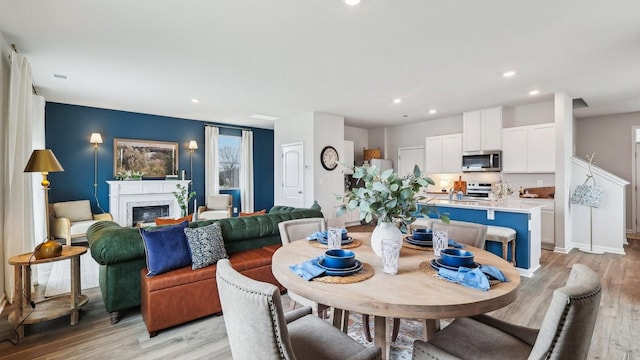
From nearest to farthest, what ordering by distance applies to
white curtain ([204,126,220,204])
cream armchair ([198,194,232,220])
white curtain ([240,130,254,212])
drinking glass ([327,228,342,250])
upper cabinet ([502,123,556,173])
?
drinking glass ([327,228,342,250]) → upper cabinet ([502,123,556,173]) → cream armchair ([198,194,232,220]) → white curtain ([204,126,220,204]) → white curtain ([240,130,254,212])

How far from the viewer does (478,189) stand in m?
6.20

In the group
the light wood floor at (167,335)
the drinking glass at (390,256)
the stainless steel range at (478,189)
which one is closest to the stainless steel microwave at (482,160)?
the stainless steel range at (478,189)

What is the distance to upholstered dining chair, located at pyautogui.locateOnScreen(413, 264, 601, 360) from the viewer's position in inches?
35.5

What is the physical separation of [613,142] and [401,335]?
7412 mm

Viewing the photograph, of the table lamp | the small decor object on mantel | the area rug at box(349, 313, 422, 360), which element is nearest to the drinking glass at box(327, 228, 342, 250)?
the area rug at box(349, 313, 422, 360)

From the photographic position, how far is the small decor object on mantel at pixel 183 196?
642 cm

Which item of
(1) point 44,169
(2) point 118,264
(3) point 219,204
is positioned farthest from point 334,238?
(3) point 219,204

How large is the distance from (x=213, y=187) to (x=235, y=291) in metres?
6.82

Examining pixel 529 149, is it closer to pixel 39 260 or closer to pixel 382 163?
pixel 382 163

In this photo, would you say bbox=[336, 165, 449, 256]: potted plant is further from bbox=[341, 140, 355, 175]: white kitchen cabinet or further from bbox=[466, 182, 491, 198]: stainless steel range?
bbox=[341, 140, 355, 175]: white kitchen cabinet

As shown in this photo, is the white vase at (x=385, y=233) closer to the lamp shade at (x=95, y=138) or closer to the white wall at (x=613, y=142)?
the lamp shade at (x=95, y=138)

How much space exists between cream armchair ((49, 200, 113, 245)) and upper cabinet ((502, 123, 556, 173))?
25.0 ft

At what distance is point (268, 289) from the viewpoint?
955 millimetres

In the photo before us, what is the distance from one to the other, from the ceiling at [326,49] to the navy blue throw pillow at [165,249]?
183 centimetres
